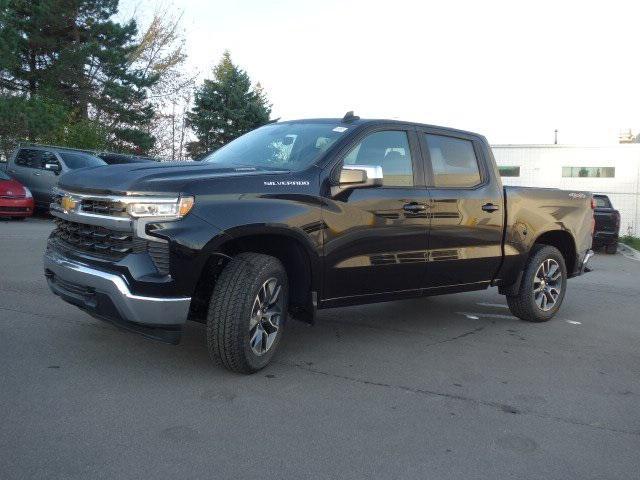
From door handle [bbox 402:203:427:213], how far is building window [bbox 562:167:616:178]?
26752 millimetres

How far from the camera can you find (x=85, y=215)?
14.8ft

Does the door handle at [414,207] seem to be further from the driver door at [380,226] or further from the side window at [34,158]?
the side window at [34,158]

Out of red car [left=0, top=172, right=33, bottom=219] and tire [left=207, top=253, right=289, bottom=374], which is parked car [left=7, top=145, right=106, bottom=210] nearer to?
red car [left=0, top=172, right=33, bottom=219]

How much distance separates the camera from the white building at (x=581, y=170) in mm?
29969

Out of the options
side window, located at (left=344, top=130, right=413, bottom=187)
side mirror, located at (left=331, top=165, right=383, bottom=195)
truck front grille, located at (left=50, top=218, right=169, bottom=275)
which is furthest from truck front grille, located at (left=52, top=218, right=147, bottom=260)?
side window, located at (left=344, top=130, right=413, bottom=187)

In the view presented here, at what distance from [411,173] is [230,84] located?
33320mm

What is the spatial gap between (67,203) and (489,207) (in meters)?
3.64

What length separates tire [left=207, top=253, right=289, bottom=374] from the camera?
4391 millimetres

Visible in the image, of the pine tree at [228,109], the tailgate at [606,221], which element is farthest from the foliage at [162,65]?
the tailgate at [606,221]

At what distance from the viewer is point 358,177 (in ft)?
16.1

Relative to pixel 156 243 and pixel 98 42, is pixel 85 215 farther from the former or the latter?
pixel 98 42

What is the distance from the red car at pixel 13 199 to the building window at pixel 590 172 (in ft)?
74.6

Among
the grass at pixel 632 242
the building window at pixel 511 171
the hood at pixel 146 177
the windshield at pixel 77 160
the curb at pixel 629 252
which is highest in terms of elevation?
the building window at pixel 511 171

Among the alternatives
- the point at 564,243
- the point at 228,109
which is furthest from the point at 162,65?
the point at 564,243
